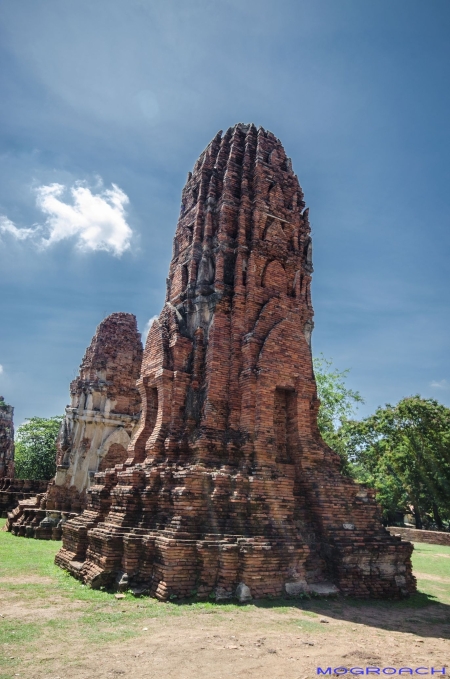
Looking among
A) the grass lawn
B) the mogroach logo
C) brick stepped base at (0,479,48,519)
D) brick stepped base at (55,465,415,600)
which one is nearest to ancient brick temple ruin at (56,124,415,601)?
brick stepped base at (55,465,415,600)

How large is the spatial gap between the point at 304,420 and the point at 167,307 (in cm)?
483

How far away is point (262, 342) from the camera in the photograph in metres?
11.0

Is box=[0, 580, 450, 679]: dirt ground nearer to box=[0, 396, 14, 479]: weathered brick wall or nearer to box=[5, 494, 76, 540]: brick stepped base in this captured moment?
box=[5, 494, 76, 540]: brick stepped base

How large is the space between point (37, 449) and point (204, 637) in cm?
4252

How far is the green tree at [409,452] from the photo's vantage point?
94.7 feet

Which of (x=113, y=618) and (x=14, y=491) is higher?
(x=14, y=491)

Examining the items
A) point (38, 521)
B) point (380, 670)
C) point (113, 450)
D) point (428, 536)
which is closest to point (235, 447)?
point (380, 670)

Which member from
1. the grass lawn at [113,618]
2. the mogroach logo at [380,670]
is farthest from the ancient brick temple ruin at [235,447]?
the mogroach logo at [380,670]

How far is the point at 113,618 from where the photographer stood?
6.55 meters

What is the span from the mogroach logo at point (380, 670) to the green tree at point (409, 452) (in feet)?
83.8

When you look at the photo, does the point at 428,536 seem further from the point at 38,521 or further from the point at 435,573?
the point at 38,521

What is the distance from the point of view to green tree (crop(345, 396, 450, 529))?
28.9 m

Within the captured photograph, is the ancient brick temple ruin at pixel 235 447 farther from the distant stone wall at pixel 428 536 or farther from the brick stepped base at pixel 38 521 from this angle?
the distant stone wall at pixel 428 536

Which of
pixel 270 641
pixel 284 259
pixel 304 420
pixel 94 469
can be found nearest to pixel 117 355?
pixel 94 469
